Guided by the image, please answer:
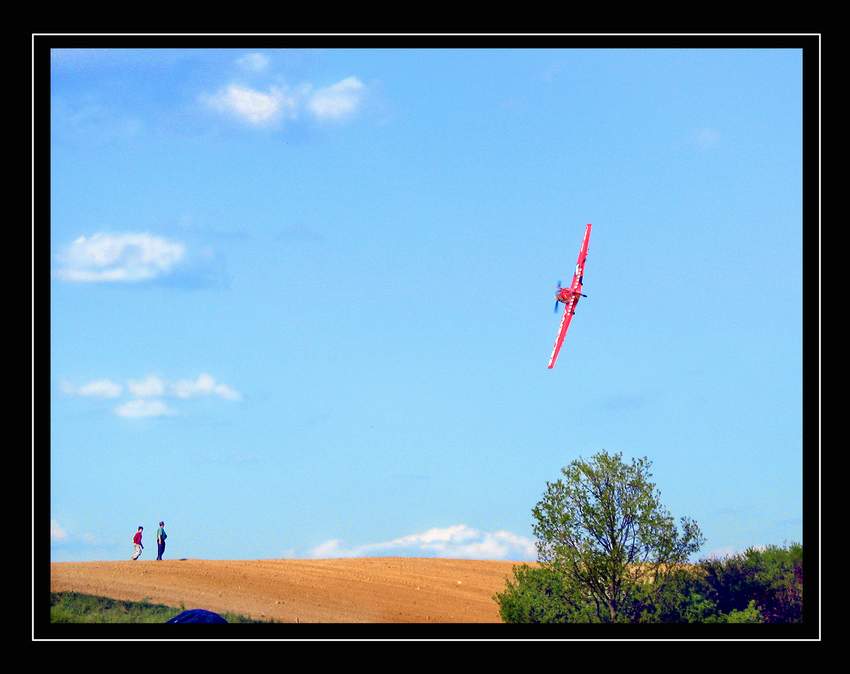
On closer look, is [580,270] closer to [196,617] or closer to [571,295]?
[571,295]

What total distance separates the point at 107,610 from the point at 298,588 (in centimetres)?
1260

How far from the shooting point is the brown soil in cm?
4441

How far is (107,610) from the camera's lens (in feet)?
133

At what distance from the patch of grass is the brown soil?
2.68 ft

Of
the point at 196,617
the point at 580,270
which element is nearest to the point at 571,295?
the point at 580,270

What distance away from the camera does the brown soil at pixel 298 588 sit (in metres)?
44.4

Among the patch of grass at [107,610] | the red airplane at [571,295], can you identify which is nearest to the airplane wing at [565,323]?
the red airplane at [571,295]

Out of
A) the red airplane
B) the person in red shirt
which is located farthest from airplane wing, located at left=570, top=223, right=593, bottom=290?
the person in red shirt

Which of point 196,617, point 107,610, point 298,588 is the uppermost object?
point 196,617

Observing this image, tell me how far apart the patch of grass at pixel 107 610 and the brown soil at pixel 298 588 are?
817mm

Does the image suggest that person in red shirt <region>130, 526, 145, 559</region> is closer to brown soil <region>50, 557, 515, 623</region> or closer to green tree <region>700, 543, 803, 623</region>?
brown soil <region>50, 557, 515, 623</region>

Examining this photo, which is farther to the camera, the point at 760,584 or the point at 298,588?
the point at 298,588

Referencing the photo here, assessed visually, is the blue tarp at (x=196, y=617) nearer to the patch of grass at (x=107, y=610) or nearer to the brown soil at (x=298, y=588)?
the patch of grass at (x=107, y=610)

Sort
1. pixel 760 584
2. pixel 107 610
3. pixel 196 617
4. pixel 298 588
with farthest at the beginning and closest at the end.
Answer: pixel 298 588 → pixel 760 584 → pixel 107 610 → pixel 196 617
